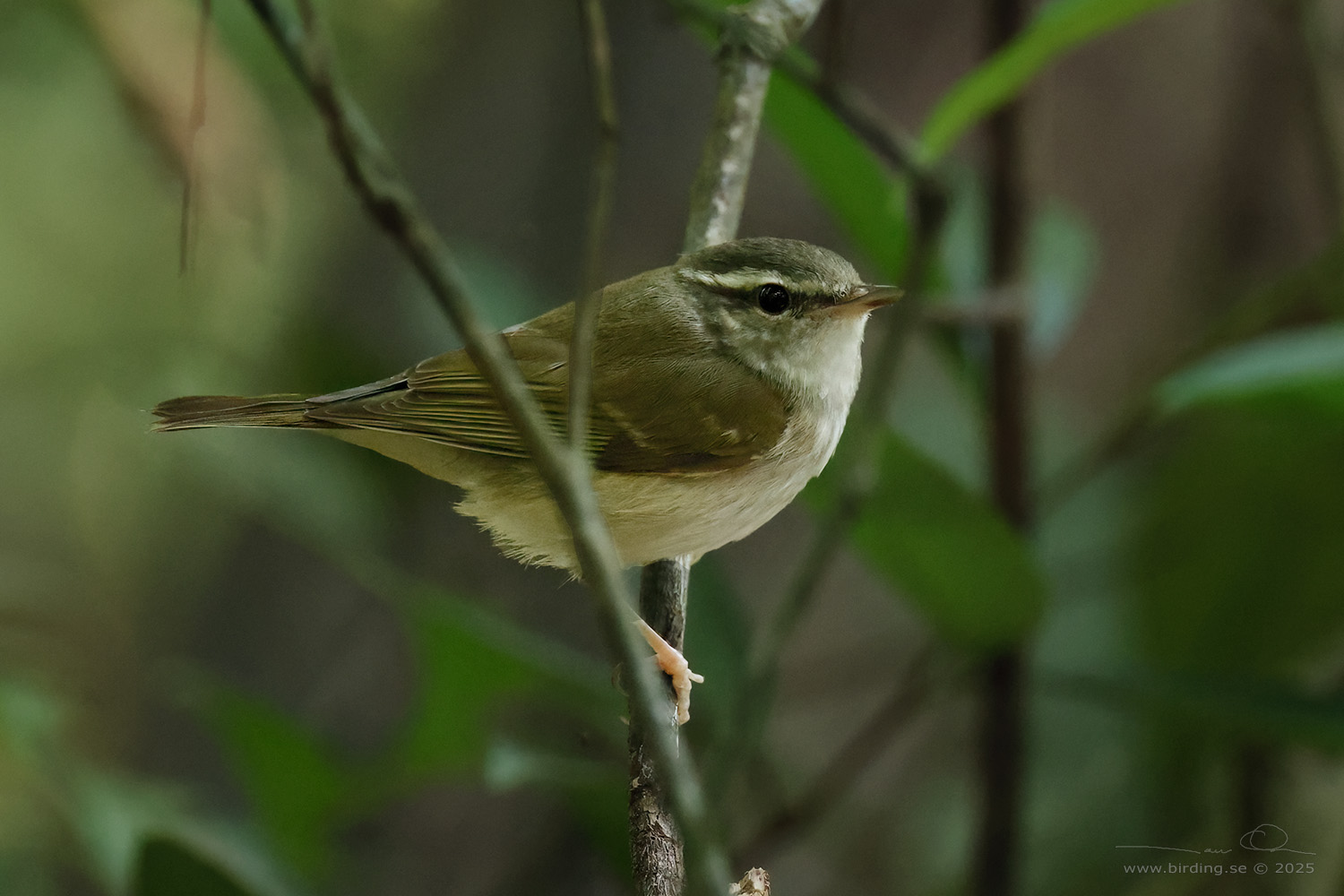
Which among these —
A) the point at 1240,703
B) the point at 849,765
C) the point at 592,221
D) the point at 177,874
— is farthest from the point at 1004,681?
the point at 592,221

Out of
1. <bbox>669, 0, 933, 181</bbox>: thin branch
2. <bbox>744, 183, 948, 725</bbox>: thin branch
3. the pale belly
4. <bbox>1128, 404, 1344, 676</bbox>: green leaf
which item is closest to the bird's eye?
the pale belly

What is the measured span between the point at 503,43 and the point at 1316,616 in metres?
3.79

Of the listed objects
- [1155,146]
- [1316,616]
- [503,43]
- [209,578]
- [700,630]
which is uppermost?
[1155,146]

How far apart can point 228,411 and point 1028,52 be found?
1850 mm

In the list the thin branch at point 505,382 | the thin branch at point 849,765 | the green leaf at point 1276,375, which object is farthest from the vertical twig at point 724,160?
the thin branch at point 505,382

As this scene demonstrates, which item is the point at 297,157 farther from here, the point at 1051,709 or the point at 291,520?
the point at 1051,709

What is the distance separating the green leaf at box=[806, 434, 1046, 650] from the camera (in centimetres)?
258

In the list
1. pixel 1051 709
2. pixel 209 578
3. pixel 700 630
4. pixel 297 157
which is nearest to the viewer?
pixel 700 630

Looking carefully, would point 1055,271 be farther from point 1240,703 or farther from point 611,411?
point 611,411

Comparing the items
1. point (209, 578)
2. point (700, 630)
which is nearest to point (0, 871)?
point (209, 578)

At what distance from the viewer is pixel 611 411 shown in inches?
107

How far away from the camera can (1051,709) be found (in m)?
4.71

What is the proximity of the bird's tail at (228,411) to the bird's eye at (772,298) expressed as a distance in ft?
3.48
